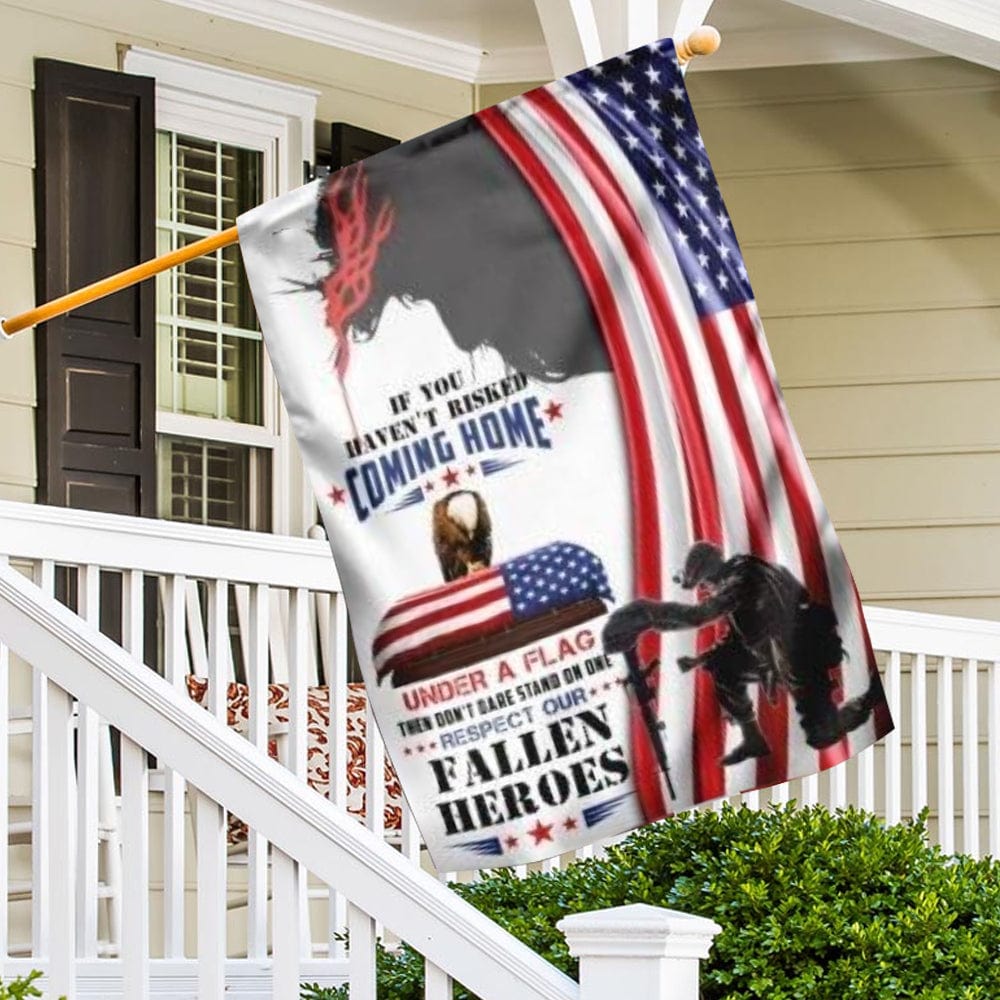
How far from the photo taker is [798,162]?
627cm

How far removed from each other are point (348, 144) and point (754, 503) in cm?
331

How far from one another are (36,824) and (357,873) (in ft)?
2.17

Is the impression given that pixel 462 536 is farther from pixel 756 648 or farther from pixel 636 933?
pixel 636 933

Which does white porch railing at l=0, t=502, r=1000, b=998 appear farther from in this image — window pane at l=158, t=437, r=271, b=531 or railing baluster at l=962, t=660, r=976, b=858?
window pane at l=158, t=437, r=271, b=531

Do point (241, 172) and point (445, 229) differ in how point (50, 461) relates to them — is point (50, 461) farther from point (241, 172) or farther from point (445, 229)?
point (445, 229)

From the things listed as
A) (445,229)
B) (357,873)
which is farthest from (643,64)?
(357,873)

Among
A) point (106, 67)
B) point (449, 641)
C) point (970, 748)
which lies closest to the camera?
point (449, 641)

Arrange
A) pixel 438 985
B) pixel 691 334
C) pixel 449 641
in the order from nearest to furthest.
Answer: pixel 438 985
pixel 449 641
pixel 691 334

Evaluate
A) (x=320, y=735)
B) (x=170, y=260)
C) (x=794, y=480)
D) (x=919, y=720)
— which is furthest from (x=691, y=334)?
(x=919, y=720)

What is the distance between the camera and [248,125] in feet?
19.4

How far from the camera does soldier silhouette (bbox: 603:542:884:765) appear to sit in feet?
9.56

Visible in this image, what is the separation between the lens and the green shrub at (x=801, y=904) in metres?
2.95

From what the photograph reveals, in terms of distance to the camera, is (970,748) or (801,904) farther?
(970,748)

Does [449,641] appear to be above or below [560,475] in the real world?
below
